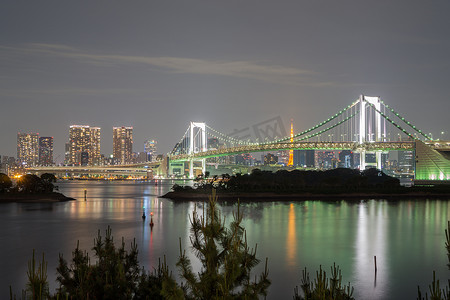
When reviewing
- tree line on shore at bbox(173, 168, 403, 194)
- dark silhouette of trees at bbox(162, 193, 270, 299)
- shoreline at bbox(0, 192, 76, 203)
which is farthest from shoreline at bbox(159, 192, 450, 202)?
dark silhouette of trees at bbox(162, 193, 270, 299)

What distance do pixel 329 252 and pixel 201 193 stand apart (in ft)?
85.3

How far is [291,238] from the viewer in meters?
21.1

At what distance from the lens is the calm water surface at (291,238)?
13539 mm

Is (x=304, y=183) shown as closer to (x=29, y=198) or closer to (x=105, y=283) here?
(x=29, y=198)

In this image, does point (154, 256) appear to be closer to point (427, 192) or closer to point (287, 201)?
point (287, 201)

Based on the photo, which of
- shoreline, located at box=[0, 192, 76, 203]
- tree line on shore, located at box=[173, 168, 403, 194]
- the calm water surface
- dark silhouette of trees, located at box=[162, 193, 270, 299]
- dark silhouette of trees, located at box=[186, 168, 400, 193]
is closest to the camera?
dark silhouette of trees, located at box=[162, 193, 270, 299]

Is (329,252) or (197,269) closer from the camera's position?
(197,269)

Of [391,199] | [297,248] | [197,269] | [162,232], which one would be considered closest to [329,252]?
[297,248]

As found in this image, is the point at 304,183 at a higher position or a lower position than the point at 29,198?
higher

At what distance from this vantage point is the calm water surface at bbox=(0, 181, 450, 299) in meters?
13.5

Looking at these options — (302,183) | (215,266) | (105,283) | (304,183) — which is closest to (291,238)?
(105,283)

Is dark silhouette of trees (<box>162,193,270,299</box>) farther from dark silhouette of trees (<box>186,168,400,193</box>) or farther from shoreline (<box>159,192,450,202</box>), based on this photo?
dark silhouette of trees (<box>186,168,400,193</box>)

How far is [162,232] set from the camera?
22547 millimetres

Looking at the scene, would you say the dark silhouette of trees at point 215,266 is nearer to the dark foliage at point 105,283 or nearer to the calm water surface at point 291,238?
the dark foliage at point 105,283
